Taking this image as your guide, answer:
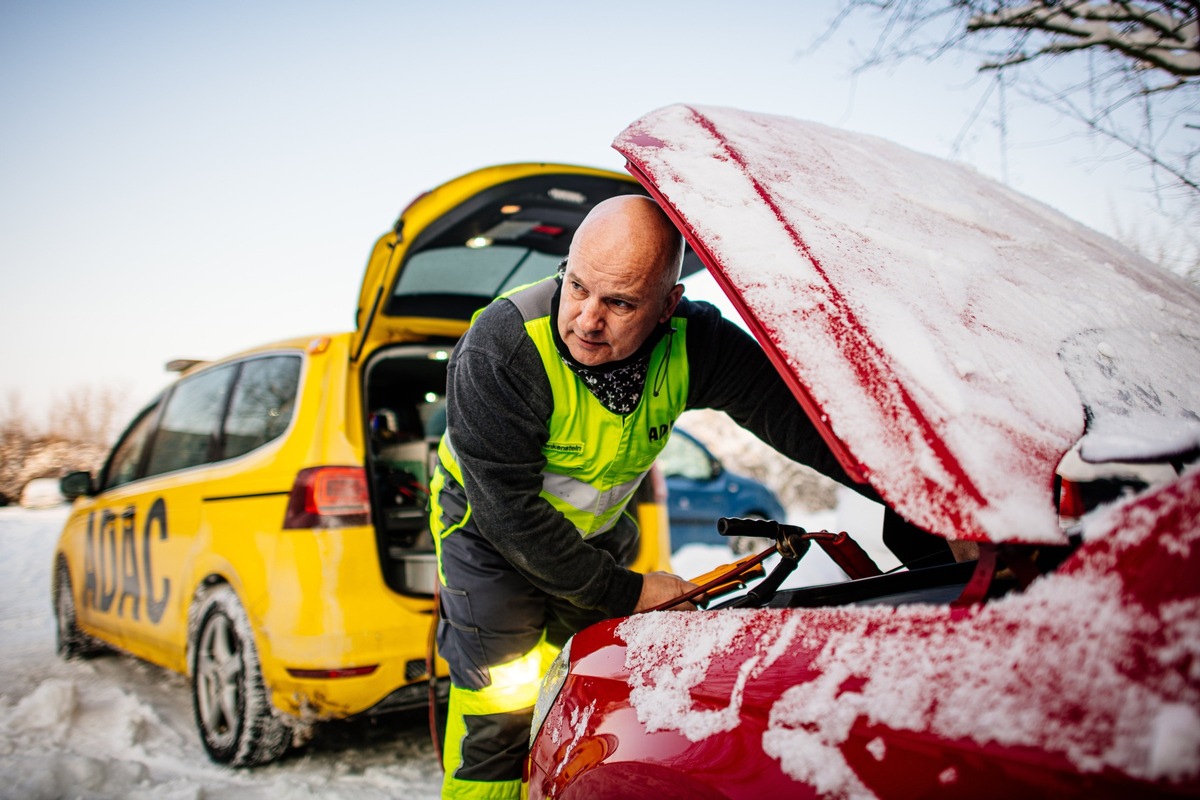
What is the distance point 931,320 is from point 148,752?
3230 mm

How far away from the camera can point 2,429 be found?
12594 millimetres

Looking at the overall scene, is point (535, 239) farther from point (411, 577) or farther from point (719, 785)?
point (719, 785)

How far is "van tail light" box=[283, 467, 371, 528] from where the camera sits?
246 centimetres

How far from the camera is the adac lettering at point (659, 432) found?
5.61 ft

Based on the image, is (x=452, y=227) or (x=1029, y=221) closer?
(x=1029, y=221)

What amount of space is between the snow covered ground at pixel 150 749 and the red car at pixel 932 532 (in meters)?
1.72

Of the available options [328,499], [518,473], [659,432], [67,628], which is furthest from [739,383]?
[67,628]

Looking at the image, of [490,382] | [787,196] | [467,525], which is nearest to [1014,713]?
[787,196]

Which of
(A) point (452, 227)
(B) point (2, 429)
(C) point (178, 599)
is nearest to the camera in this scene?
(A) point (452, 227)

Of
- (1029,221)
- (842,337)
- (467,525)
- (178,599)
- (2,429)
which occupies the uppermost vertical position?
(1029,221)

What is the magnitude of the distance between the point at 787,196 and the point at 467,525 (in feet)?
3.69

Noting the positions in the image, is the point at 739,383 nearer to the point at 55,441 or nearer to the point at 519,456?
the point at 519,456

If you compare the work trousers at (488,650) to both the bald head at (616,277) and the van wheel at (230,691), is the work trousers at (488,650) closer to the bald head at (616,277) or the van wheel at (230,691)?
the bald head at (616,277)

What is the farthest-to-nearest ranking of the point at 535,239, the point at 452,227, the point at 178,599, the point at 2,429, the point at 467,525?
the point at 2,429
the point at 178,599
the point at 535,239
the point at 452,227
the point at 467,525
